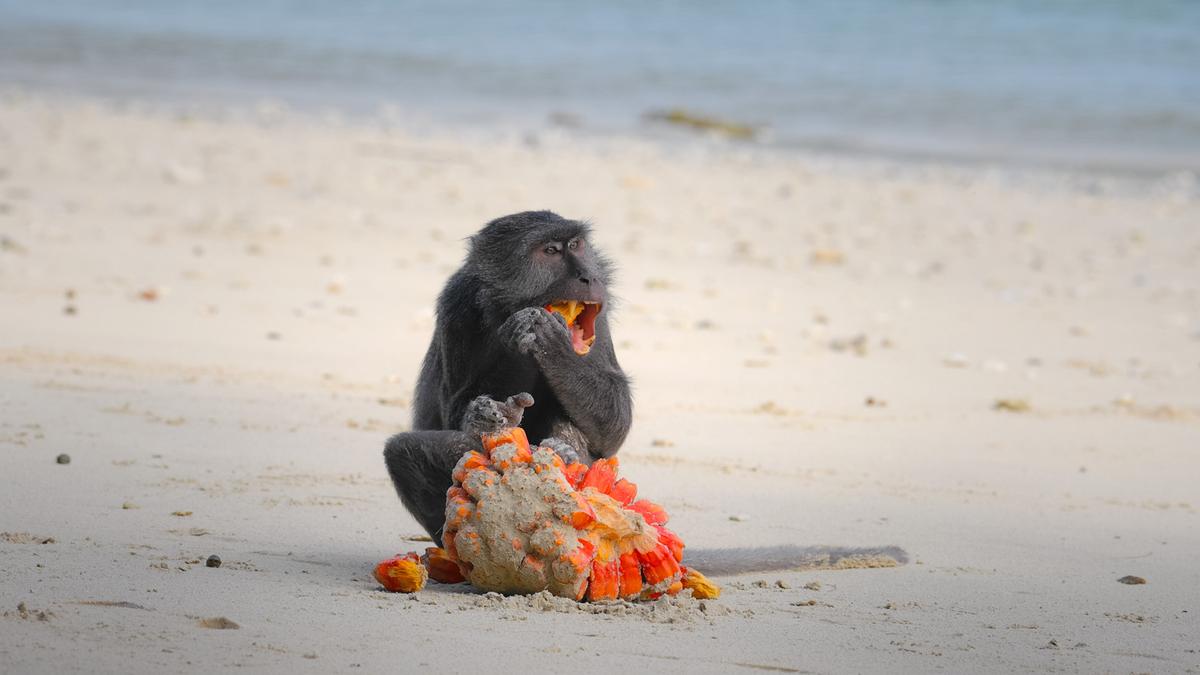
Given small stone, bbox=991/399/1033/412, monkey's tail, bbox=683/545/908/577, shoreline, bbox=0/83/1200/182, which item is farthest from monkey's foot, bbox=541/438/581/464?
shoreline, bbox=0/83/1200/182

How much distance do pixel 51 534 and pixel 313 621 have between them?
4.41 feet

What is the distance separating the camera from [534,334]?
186 inches

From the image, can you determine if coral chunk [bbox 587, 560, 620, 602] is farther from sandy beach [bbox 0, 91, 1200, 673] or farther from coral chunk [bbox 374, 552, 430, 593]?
coral chunk [bbox 374, 552, 430, 593]

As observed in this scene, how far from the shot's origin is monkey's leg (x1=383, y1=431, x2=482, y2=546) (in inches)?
185

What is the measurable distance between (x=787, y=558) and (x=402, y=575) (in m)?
1.50

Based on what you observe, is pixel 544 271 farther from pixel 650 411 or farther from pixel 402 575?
pixel 650 411

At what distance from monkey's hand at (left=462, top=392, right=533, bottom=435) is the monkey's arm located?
161 millimetres

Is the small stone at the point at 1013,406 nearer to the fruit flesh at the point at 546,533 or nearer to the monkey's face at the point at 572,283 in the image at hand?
the monkey's face at the point at 572,283

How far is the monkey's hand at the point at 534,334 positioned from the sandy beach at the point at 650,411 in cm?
81

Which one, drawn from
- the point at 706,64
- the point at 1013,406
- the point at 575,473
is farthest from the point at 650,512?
the point at 706,64

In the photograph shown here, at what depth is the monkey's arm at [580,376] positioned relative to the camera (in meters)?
4.73

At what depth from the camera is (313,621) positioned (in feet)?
13.5

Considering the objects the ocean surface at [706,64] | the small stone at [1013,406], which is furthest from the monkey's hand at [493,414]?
the ocean surface at [706,64]

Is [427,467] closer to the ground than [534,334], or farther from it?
closer to the ground
